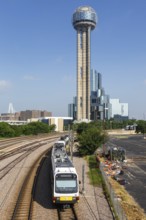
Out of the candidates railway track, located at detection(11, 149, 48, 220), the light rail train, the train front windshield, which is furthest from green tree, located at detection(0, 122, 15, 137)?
the train front windshield

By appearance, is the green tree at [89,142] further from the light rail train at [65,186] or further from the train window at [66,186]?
the train window at [66,186]

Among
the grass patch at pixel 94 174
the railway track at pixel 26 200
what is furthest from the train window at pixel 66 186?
the grass patch at pixel 94 174

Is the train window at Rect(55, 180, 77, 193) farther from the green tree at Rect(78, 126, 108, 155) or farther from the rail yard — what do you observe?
the green tree at Rect(78, 126, 108, 155)

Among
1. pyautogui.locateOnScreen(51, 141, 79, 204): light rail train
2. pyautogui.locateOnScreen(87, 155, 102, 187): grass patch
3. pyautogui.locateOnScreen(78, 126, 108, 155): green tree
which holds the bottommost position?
pyautogui.locateOnScreen(87, 155, 102, 187): grass patch

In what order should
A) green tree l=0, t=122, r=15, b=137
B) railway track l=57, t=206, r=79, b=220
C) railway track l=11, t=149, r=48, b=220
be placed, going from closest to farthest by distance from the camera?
railway track l=57, t=206, r=79, b=220, railway track l=11, t=149, r=48, b=220, green tree l=0, t=122, r=15, b=137

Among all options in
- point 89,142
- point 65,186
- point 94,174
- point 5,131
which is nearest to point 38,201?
point 65,186

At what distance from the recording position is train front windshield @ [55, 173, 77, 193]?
25.0 metres

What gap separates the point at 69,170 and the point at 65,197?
92.5 inches

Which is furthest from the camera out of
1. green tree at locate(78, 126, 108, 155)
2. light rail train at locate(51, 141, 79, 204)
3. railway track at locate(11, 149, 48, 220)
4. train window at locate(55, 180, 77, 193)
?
green tree at locate(78, 126, 108, 155)

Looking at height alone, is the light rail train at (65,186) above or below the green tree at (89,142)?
below

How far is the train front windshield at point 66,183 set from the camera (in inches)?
986

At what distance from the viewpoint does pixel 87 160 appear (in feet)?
183

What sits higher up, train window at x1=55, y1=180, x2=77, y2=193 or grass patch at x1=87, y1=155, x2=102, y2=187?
train window at x1=55, y1=180, x2=77, y2=193

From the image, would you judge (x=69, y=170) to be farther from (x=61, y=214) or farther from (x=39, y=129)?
(x=39, y=129)
